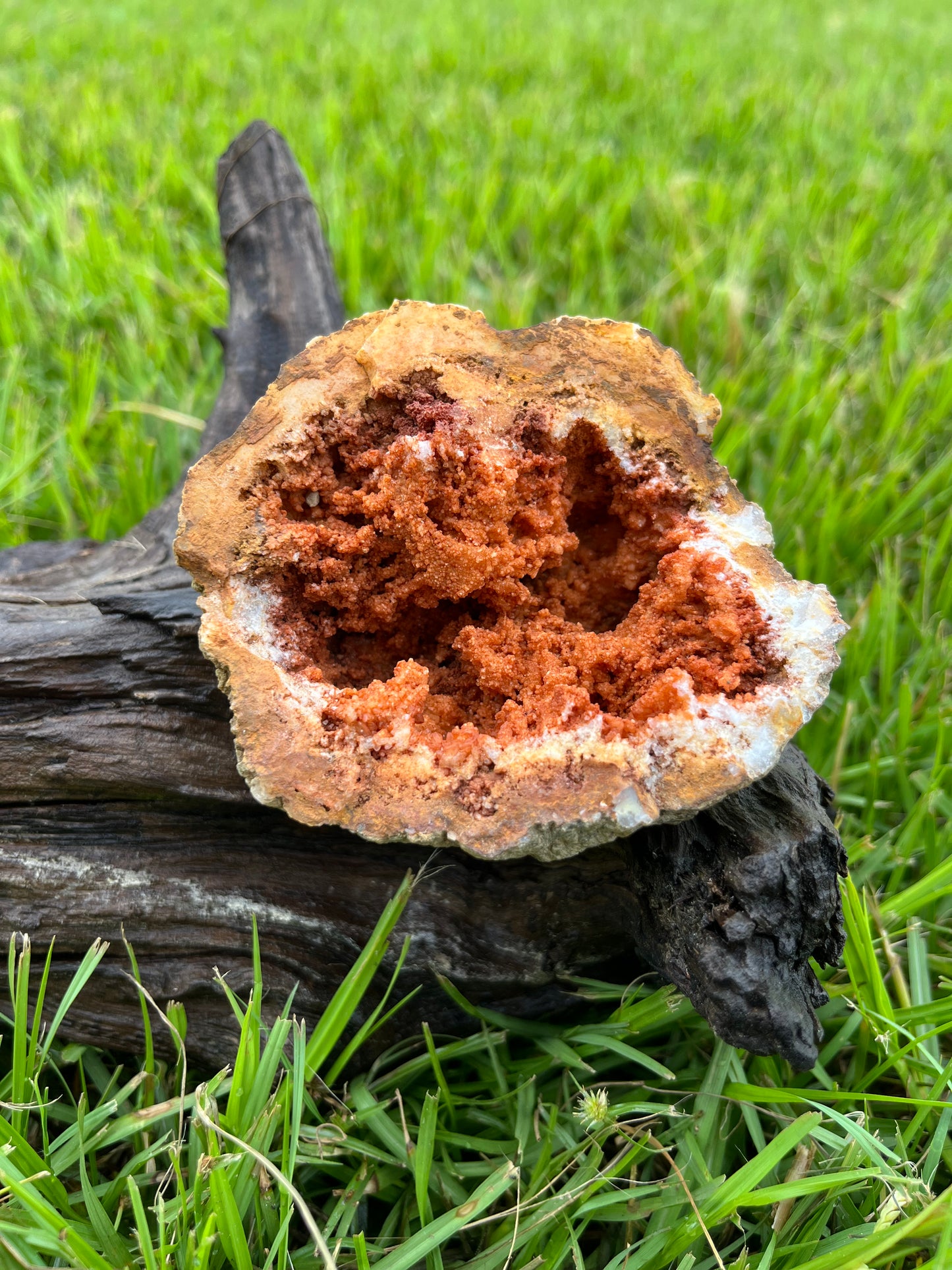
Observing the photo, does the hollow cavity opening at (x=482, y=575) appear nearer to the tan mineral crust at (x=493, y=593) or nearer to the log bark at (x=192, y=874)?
the tan mineral crust at (x=493, y=593)

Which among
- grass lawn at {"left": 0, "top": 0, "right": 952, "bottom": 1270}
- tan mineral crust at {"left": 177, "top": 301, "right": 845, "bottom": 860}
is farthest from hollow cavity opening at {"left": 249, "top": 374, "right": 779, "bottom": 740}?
grass lawn at {"left": 0, "top": 0, "right": 952, "bottom": 1270}

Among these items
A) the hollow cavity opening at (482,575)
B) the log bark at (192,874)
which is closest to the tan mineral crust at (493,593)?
the hollow cavity opening at (482,575)

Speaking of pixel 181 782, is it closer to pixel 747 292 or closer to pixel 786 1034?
pixel 786 1034

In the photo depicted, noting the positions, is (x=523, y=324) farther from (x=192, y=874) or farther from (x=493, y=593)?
(x=192, y=874)

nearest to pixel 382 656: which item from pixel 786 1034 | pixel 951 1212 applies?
pixel 786 1034

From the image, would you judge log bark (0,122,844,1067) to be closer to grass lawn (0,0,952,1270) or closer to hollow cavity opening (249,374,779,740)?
grass lawn (0,0,952,1270)

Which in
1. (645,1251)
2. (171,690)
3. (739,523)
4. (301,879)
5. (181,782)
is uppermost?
(739,523)
